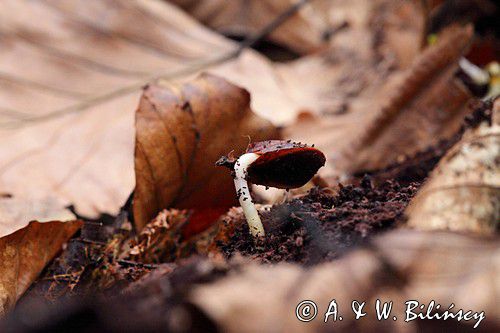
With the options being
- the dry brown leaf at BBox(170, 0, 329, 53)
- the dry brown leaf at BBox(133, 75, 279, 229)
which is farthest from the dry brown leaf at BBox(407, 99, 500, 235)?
the dry brown leaf at BBox(170, 0, 329, 53)

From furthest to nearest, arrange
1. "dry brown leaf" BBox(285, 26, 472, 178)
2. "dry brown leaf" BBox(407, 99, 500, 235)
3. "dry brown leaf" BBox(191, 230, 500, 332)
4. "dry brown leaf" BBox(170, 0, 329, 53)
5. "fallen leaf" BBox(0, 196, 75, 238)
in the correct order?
"dry brown leaf" BBox(170, 0, 329, 53)
"dry brown leaf" BBox(285, 26, 472, 178)
"fallen leaf" BBox(0, 196, 75, 238)
"dry brown leaf" BBox(407, 99, 500, 235)
"dry brown leaf" BBox(191, 230, 500, 332)

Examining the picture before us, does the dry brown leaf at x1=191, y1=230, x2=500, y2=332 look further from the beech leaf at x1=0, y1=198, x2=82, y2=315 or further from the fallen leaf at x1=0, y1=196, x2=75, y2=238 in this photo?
the fallen leaf at x1=0, y1=196, x2=75, y2=238

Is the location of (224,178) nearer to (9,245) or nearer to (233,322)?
(9,245)

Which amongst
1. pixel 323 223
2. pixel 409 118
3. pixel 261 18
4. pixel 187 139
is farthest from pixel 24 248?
pixel 261 18

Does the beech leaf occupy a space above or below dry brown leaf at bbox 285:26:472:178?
below

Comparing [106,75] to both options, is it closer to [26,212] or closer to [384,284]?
[26,212]

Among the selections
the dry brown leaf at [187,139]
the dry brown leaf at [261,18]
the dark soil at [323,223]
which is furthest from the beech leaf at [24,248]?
the dry brown leaf at [261,18]

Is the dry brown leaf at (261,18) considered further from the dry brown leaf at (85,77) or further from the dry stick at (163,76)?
the dry brown leaf at (85,77)
